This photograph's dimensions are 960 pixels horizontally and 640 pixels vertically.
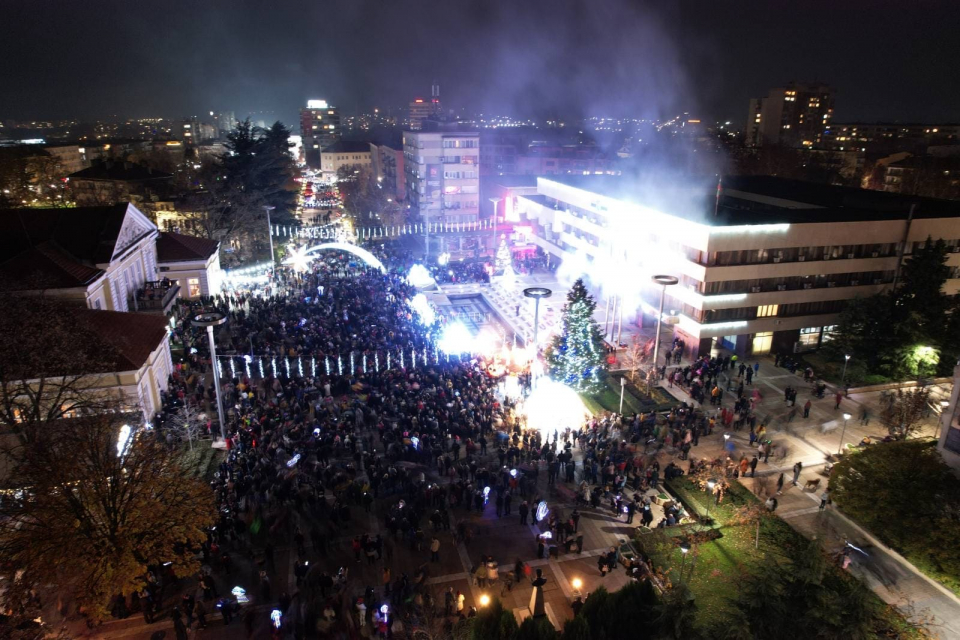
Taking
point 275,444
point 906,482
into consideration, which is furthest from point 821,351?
point 275,444

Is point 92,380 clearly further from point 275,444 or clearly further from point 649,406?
point 649,406

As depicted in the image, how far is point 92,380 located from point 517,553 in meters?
16.0

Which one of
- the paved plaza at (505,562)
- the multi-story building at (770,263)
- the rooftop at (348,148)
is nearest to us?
the paved plaza at (505,562)

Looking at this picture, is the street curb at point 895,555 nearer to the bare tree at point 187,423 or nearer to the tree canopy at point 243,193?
the bare tree at point 187,423

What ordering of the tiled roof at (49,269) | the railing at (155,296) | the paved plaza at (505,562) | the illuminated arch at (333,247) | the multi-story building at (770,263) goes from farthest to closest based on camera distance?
the illuminated arch at (333,247), the railing at (155,296), the multi-story building at (770,263), the tiled roof at (49,269), the paved plaza at (505,562)

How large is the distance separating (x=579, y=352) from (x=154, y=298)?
22486mm

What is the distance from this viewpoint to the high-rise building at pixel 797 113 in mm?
120750

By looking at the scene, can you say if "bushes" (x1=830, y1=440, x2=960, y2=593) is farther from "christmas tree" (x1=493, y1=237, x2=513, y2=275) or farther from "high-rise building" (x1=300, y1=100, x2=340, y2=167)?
"high-rise building" (x1=300, y1=100, x2=340, y2=167)

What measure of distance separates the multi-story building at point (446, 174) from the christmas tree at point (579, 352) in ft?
136

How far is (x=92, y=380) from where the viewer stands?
67.5 feet

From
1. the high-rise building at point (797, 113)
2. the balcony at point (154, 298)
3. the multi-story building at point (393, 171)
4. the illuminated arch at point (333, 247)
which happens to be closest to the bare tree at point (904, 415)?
the illuminated arch at point (333, 247)

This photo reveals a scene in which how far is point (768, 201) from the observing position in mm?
40125

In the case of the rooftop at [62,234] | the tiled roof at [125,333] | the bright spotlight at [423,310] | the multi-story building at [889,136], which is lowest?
the bright spotlight at [423,310]

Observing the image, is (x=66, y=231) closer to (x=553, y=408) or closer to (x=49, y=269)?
(x=49, y=269)
